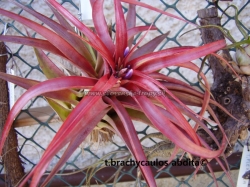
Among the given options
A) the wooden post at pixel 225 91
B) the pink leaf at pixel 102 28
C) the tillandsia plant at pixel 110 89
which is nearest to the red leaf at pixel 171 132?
the tillandsia plant at pixel 110 89

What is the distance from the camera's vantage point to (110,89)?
1.45 ft

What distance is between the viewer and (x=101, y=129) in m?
0.55

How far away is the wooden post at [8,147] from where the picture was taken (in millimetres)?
653

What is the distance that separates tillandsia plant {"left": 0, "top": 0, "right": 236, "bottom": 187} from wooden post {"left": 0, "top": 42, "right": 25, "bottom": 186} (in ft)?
0.57

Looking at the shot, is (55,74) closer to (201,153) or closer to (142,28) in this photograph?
(142,28)

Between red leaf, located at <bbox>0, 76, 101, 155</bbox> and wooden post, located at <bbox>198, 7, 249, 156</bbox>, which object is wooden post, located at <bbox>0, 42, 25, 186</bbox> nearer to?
red leaf, located at <bbox>0, 76, 101, 155</bbox>

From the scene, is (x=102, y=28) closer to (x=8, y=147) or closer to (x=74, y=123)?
(x=74, y=123)

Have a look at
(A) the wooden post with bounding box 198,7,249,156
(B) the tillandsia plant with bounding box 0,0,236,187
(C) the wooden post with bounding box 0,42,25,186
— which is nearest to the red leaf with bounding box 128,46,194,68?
(B) the tillandsia plant with bounding box 0,0,236,187

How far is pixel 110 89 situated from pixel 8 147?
34 cm

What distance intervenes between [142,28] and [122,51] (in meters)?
0.10

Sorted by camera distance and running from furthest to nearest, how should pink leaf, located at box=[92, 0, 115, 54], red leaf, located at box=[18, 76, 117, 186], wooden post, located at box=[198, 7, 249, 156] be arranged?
1. wooden post, located at box=[198, 7, 249, 156]
2. pink leaf, located at box=[92, 0, 115, 54]
3. red leaf, located at box=[18, 76, 117, 186]

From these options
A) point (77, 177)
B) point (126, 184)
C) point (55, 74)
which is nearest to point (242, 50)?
point (55, 74)

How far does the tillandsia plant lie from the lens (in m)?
0.39

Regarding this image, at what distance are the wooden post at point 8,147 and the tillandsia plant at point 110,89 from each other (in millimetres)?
173
